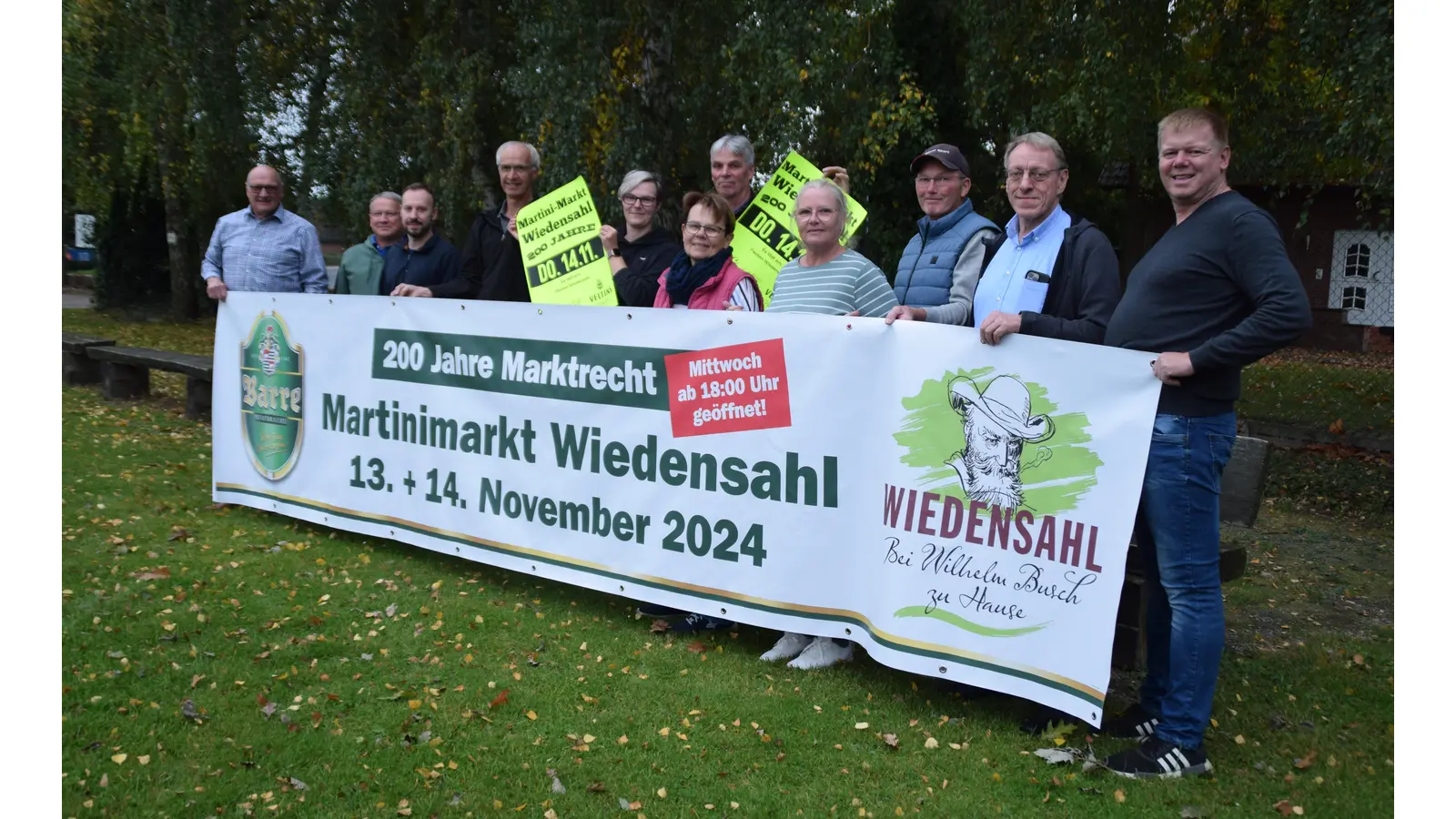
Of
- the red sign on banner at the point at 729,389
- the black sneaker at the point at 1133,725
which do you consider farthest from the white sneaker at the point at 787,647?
the black sneaker at the point at 1133,725

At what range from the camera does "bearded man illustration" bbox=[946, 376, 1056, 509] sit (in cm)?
387

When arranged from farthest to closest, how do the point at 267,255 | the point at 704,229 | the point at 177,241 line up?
the point at 177,241 → the point at 267,255 → the point at 704,229

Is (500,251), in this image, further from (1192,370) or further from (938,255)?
(1192,370)

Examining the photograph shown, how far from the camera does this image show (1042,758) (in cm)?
376

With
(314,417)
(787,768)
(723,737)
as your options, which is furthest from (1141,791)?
(314,417)

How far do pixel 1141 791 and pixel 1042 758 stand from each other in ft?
1.14

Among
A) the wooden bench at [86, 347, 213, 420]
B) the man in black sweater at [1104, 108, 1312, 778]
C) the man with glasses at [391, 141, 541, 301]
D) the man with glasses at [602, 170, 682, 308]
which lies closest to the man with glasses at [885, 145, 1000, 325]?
the man in black sweater at [1104, 108, 1312, 778]

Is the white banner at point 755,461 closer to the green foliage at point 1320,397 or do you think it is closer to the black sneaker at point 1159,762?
the black sneaker at point 1159,762

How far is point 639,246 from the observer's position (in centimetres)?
567

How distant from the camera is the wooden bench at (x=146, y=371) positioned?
10.4 m

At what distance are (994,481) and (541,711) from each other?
6.15 ft

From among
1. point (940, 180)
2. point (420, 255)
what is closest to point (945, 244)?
point (940, 180)

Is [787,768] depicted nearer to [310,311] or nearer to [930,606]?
[930,606]

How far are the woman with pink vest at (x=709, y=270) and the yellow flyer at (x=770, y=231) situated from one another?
0.35 metres
